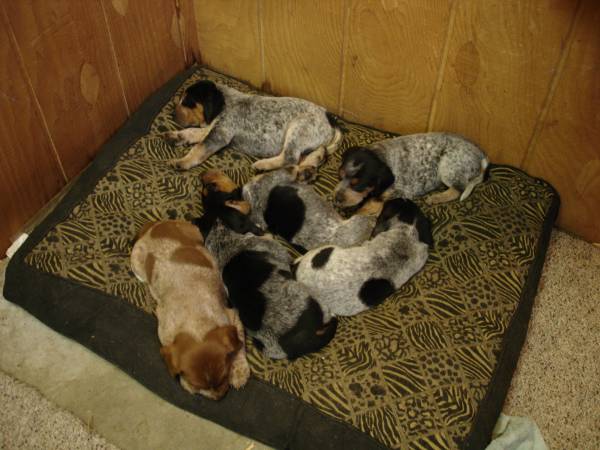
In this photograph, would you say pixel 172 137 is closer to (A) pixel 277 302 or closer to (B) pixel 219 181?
(B) pixel 219 181

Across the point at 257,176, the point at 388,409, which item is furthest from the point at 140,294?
the point at 388,409

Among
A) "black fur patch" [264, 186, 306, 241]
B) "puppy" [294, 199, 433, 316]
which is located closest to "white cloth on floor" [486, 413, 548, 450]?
"puppy" [294, 199, 433, 316]

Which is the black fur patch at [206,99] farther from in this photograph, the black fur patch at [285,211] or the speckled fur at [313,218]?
the black fur patch at [285,211]

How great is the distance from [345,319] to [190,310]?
2.37ft

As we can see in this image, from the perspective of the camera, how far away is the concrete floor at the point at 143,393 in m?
2.50

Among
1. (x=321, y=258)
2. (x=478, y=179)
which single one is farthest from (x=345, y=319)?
(x=478, y=179)

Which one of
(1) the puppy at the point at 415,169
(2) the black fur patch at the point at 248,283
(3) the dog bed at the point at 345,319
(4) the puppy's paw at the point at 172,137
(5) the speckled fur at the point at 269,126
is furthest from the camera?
(4) the puppy's paw at the point at 172,137

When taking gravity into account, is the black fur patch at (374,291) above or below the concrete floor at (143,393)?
above

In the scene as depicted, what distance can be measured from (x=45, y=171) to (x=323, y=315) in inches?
70.9

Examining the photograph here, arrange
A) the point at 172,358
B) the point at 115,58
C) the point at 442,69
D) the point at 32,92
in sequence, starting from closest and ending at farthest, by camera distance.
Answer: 1. the point at 172,358
2. the point at 32,92
3. the point at 442,69
4. the point at 115,58

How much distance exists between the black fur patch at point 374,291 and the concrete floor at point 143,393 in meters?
0.78

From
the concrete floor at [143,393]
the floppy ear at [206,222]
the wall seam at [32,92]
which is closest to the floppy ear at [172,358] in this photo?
the concrete floor at [143,393]

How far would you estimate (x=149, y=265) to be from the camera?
264 centimetres

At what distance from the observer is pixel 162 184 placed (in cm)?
311
